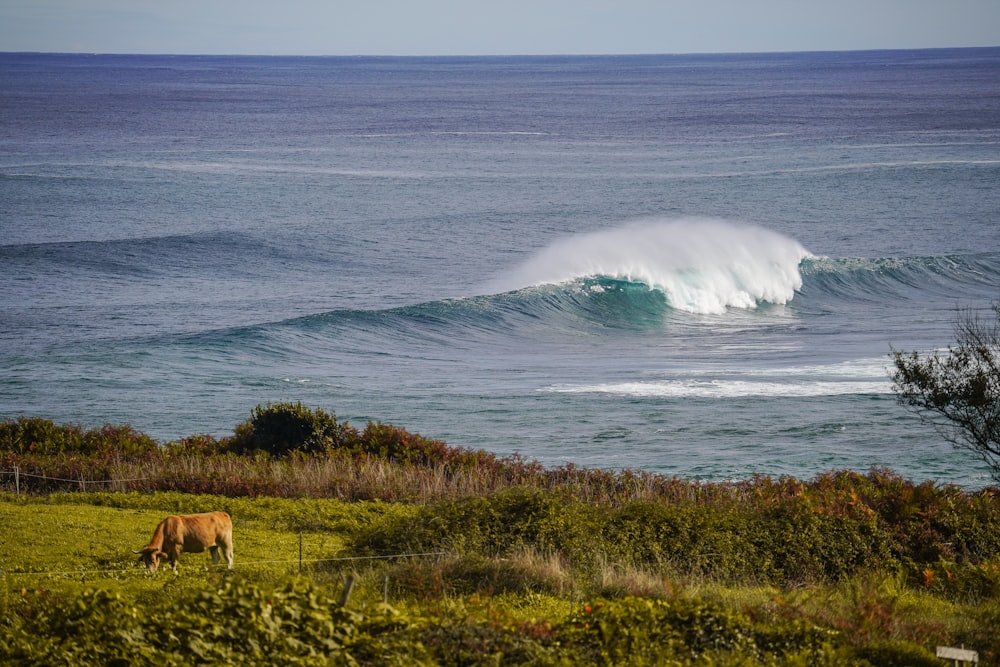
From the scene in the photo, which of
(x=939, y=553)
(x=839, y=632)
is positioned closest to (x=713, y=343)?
(x=939, y=553)

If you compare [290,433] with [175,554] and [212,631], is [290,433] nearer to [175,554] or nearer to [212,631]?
[175,554]

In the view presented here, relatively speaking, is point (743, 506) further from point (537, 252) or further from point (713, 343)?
point (537, 252)

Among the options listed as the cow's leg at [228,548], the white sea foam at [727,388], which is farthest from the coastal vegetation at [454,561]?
the white sea foam at [727,388]

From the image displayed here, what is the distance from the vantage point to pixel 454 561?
37.9ft

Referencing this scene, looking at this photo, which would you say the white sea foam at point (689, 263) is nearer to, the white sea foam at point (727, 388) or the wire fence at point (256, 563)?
the white sea foam at point (727, 388)

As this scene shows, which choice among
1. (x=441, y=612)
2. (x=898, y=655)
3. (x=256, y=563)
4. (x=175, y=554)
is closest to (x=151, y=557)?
Result: (x=175, y=554)

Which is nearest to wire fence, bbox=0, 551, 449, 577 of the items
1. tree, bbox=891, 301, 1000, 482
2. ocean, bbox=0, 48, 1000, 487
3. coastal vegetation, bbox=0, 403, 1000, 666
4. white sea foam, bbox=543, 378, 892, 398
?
coastal vegetation, bbox=0, 403, 1000, 666

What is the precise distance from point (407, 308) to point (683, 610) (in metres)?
32.6

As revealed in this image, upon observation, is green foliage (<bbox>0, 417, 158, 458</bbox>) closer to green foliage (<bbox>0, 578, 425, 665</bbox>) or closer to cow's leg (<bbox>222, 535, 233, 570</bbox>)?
cow's leg (<bbox>222, 535, 233, 570</bbox>)

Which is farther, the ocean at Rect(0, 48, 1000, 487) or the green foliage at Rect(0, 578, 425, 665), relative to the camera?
the ocean at Rect(0, 48, 1000, 487)

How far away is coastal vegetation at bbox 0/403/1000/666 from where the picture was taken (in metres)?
8.75

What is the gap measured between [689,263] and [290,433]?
3395cm

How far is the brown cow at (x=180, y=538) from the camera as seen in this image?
11.0 metres

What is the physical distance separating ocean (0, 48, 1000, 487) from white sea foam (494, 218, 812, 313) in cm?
19
